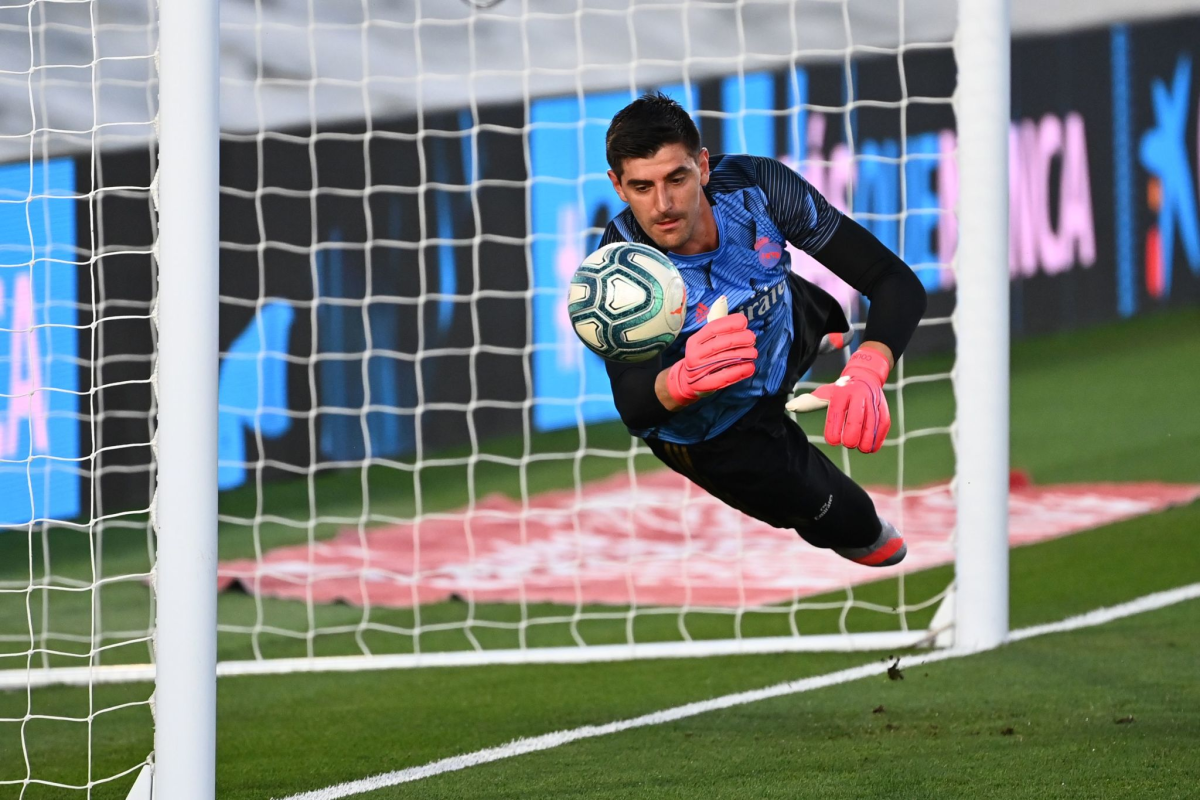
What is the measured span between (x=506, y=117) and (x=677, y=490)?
2727 mm

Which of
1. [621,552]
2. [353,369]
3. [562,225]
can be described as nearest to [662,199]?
[621,552]

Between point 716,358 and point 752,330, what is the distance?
617 mm

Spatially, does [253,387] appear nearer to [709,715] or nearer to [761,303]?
[709,715]

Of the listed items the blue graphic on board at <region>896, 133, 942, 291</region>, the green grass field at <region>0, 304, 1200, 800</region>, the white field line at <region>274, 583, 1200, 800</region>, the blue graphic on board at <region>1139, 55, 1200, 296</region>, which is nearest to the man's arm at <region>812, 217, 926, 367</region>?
the green grass field at <region>0, 304, 1200, 800</region>

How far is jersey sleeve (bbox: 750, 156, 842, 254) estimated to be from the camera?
12.0 ft

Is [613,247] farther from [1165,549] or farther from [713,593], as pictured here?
[1165,549]

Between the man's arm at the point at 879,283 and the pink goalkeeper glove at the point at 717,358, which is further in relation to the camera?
the man's arm at the point at 879,283

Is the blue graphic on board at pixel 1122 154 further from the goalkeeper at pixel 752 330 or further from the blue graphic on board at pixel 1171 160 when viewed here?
the goalkeeper at pixel 752 330

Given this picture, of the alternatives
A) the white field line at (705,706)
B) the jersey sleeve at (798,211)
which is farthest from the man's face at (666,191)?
the white field line at (705,706)

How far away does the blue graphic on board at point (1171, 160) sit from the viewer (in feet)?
42.2

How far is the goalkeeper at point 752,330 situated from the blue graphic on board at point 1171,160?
9778 millimetres

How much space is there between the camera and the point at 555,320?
988cm

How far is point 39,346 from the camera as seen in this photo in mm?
7668

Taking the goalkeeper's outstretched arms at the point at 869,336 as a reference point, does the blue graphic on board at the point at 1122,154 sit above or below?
above
